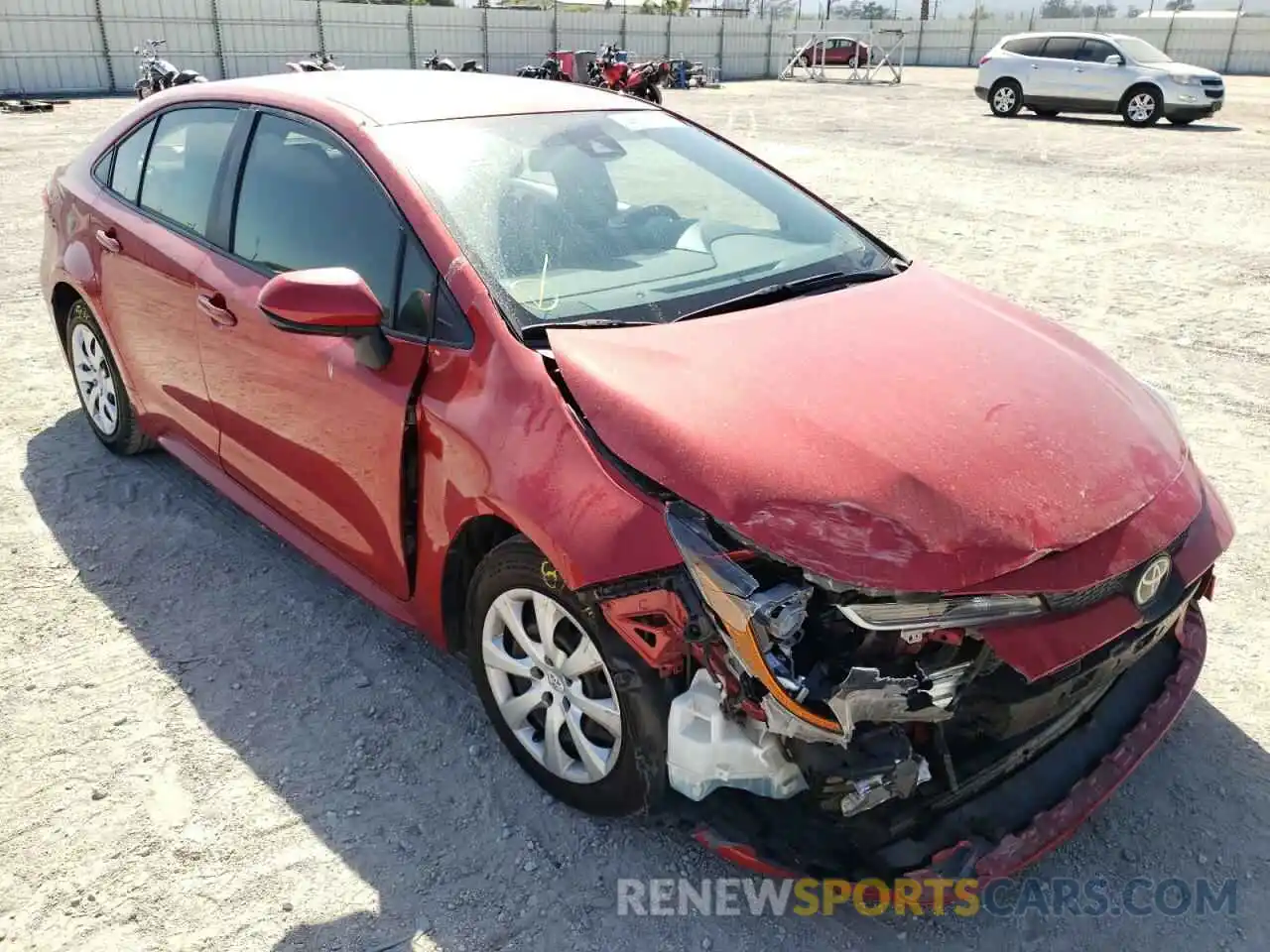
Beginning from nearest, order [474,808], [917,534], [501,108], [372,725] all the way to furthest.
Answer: [917,534] < [474,808] < [372,725] < [501,108]

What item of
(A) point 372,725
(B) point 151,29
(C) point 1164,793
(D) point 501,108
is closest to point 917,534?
(C) point 1164,793

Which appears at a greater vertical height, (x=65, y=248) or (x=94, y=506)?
(x=65, y=248)

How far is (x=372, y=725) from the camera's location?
295 cm

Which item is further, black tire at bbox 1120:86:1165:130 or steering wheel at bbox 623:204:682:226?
black tire at bbox 1120:86:1165:130

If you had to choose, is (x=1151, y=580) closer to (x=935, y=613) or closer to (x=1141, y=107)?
(x=935, y=613)

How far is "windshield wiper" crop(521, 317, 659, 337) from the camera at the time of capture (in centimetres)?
254

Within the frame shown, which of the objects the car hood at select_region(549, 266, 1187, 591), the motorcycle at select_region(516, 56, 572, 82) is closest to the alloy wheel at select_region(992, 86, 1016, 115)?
the motorcycle at select_region(516, 56, 572, 82)

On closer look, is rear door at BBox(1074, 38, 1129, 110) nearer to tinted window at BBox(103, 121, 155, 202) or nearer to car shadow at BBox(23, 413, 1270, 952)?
→ car shadow at BBox(23, 413, 1270, 952)

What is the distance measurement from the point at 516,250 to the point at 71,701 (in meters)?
1.93

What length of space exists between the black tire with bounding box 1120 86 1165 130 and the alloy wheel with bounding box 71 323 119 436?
19.5m

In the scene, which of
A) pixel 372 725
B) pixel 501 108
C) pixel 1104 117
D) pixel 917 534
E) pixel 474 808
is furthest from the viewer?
pixel 1104 117

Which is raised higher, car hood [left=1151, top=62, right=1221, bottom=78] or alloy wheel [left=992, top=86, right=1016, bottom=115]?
car hood [left=1151, top=62, right=1221, bottom=78]

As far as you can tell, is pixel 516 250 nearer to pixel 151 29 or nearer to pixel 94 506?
pixel 94 506

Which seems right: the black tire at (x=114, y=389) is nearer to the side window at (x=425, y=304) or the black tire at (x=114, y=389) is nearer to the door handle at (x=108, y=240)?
the door handle at (x=108, y=240)
